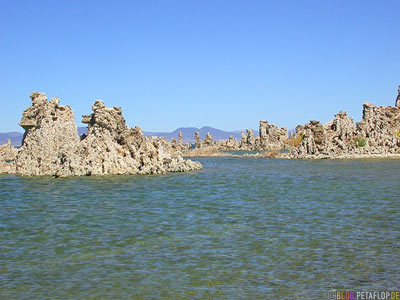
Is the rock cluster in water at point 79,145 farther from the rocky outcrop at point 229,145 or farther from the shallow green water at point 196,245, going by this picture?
the rocky outcrop at point 229,145

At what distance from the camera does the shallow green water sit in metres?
11.5

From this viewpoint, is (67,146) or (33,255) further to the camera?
(67,146)

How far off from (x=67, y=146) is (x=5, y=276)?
30167 mm

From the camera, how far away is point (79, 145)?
42.3 m

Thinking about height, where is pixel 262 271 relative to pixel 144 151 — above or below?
below

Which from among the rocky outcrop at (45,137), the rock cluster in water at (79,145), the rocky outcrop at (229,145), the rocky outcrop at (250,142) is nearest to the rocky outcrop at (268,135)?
the rocky outcrop at (250,142)

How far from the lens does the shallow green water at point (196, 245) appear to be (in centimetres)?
1151

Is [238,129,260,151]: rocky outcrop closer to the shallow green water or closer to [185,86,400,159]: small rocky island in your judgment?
[185,86,400,159]: small rocky island

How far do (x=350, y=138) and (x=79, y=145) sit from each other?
5449 cm

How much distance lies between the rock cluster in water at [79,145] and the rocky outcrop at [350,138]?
3980 centimetres

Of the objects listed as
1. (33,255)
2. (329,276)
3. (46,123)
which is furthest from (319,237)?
(46,123)

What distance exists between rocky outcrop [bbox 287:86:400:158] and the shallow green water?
4949 cm

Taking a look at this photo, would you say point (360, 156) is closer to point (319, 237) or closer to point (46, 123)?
point (46, 123)

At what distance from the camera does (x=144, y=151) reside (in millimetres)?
45344
